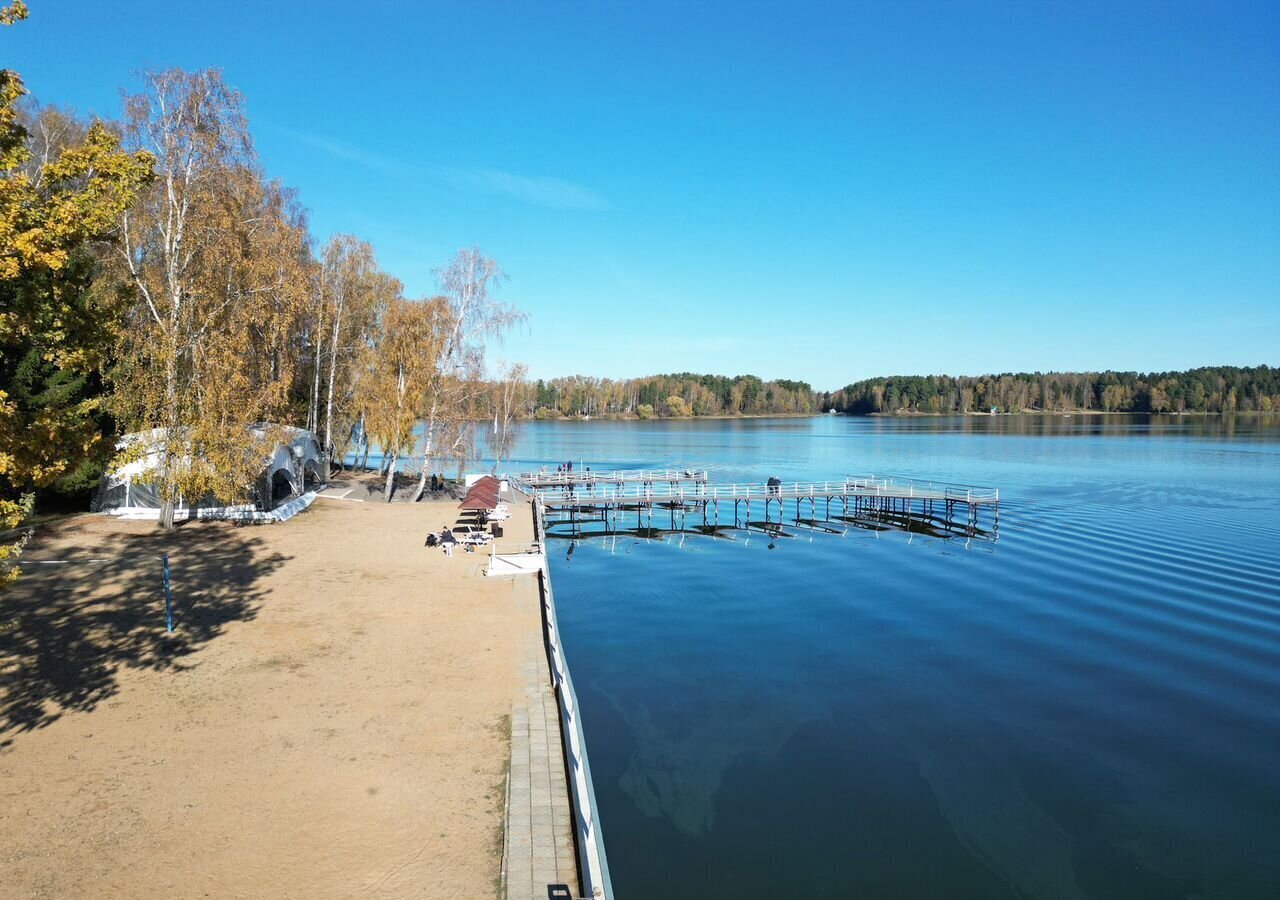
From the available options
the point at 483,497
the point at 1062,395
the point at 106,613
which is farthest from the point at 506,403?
the point at 1062,395

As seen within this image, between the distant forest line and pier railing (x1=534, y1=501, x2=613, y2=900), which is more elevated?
the distant forest line

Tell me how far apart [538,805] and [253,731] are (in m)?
4.58

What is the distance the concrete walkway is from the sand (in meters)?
0.24

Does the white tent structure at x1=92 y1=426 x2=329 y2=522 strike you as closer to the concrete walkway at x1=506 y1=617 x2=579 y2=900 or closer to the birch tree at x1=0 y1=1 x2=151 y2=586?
the birch tree at x1=0 y1=1 x2=151 y2=586

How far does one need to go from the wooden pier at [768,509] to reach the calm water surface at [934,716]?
5663 millimetres

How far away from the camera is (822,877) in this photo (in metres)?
9.22

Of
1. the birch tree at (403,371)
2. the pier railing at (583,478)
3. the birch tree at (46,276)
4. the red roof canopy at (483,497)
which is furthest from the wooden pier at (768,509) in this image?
the birch tree at (46,276)

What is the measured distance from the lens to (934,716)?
14.2m

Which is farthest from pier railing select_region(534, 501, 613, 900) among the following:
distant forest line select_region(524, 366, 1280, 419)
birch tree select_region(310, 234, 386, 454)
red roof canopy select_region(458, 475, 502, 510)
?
distant forest line select_region(524, 366, 1280, 419)

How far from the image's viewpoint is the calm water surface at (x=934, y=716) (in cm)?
967

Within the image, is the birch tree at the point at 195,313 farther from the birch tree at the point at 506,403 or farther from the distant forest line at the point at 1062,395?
the distant forest line at the point at 1062,395

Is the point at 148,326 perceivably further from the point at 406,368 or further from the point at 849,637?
the point at 849,637

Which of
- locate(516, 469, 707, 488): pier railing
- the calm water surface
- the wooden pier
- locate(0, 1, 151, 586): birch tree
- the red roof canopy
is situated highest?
locate(0, 1, 151, 586): birch tree

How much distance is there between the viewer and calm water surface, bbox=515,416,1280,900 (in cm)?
967
